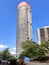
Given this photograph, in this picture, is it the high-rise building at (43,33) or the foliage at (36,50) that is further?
the high-rise building at (43,33)

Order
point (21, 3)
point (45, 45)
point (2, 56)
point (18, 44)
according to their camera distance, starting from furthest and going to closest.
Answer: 1. point (21, 3)
2. point (18, 44)
3. point (2, 56)
4. point (45, 45)

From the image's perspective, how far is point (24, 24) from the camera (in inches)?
2105

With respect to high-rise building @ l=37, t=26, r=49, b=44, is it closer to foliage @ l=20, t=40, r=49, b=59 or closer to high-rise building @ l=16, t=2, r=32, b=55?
high-rise building @ l=16, t=2, r=32, b=55

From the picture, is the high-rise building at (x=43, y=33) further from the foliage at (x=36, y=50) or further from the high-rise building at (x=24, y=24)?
the foliage at (x=36, y=50)

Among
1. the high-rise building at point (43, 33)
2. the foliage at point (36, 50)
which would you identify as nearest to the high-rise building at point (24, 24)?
the high-rise building at point (43, 33)

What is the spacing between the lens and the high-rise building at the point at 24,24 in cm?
5166

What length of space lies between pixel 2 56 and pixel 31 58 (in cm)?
696

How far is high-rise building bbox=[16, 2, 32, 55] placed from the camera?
2034 inches

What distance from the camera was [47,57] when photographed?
1992cm

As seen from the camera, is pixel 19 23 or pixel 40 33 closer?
pixel 40 33

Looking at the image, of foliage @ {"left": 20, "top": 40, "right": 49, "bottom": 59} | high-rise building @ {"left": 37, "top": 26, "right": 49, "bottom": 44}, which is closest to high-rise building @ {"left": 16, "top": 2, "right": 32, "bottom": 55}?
high-rise building @ {"left": 37, "top": 26, "right": 49, "bottom": 44}

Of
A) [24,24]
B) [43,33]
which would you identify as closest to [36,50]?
[43,33]

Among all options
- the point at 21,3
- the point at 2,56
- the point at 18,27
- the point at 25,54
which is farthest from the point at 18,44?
the point at 25,54

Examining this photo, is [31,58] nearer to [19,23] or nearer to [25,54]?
[25,54]
